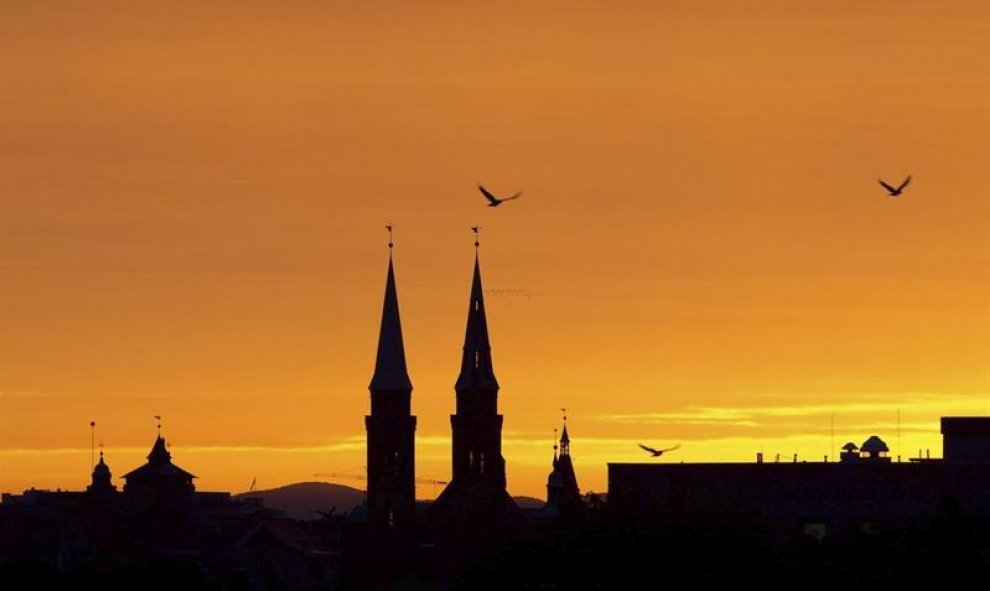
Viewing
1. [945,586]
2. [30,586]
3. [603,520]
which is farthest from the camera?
[30,586]

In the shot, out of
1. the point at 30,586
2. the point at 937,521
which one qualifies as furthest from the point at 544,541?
the point at 30,586

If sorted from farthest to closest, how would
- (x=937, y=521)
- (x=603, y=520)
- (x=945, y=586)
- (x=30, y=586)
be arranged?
(x=30, y=586)
(x=603, y=520)
(x=937, y=521)
(x=945, y=586)

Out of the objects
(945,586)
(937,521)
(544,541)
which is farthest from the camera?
(544,541)

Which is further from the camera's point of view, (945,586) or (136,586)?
(136,586)

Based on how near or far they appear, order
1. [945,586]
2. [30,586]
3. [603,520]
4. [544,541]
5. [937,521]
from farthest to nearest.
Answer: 1. [30,586]
2. [603,520]
3. [544,541]
4. [937,521]
5. [945,586]

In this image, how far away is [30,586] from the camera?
199m

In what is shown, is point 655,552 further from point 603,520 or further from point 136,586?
point 136,586

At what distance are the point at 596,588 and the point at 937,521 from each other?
14.2m

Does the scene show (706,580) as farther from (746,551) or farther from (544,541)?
(544,541)

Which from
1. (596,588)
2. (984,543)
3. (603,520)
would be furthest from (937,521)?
(603,520)

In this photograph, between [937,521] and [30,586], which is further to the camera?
[30,586]

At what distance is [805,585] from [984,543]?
34.3 ft

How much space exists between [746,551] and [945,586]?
1310cm

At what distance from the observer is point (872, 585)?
14975 centimetres
